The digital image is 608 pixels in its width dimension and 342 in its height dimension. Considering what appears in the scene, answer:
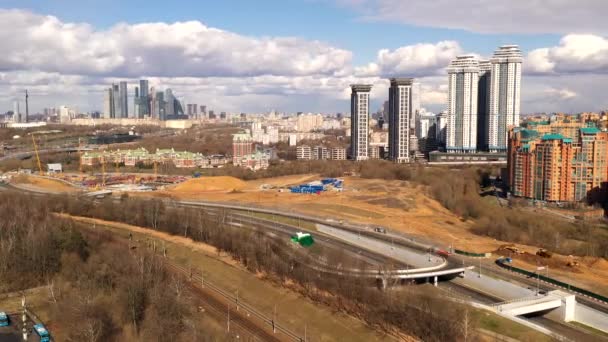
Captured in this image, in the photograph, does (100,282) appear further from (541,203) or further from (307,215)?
(541,203)

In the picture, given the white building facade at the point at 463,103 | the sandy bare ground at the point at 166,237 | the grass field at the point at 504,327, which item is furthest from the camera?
the white building facade at the point at 463,103

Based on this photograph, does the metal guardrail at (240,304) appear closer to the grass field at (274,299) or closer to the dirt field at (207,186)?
the grass field at (274,299)

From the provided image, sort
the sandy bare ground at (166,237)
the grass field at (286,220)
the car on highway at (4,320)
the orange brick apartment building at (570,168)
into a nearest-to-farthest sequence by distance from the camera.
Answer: the car on highway at (4,320) < the sandy bare ground at (166,237) < the grass field at (286,220) < the orange brick apartment building at (570,168)

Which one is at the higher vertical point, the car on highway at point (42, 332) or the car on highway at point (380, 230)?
the car on highway at point (380, 230)

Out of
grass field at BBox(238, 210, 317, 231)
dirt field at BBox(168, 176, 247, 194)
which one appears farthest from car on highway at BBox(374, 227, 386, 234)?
dirt field at BBox(168, 176, 247, 194)

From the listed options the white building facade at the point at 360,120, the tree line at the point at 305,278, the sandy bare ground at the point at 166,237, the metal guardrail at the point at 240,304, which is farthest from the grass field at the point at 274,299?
the white building facade at the point at 360,120

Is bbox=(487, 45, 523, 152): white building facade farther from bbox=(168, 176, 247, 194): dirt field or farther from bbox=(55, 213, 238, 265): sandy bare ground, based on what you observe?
bbox=(55, 213, 238, 265): sandy bare ground
